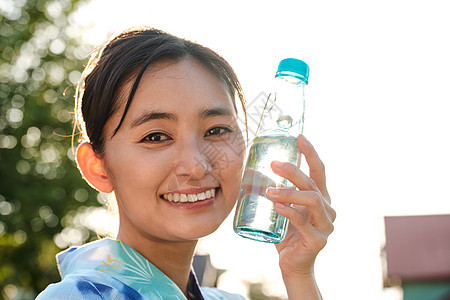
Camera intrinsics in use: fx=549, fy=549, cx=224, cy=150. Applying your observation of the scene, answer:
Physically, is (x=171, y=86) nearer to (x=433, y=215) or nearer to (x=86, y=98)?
(x=86, y=98)

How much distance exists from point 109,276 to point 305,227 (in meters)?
0.75

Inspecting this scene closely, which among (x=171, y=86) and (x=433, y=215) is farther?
(x=433, y=215)

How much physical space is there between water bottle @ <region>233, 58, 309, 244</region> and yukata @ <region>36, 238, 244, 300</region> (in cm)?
39

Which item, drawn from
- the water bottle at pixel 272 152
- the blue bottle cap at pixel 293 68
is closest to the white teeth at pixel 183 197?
the water bottle at pixel 272 152

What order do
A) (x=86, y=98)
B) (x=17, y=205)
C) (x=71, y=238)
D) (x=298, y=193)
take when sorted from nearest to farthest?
(x=298, y=193) < (x=86, y=98) < (x=17, y=205) < (x=71, y=238)

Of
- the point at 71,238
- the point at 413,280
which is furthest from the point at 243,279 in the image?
the point at 413,280

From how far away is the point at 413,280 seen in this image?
1220 cm

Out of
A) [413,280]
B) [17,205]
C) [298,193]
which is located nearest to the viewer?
[298,193]

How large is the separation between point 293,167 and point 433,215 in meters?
11.6

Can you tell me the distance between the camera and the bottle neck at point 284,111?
224cm

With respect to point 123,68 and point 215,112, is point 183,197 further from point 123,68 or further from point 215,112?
point 123,68

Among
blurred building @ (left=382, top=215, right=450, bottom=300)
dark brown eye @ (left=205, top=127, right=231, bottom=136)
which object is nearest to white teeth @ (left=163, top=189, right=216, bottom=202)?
dark brown eye @ (left=205, top=127, right=231, bottom=136)

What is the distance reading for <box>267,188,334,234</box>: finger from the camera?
1942 millimetres

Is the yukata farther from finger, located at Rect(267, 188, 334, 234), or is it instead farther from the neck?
finger, located at Rect(267, 188, 334, 234)
